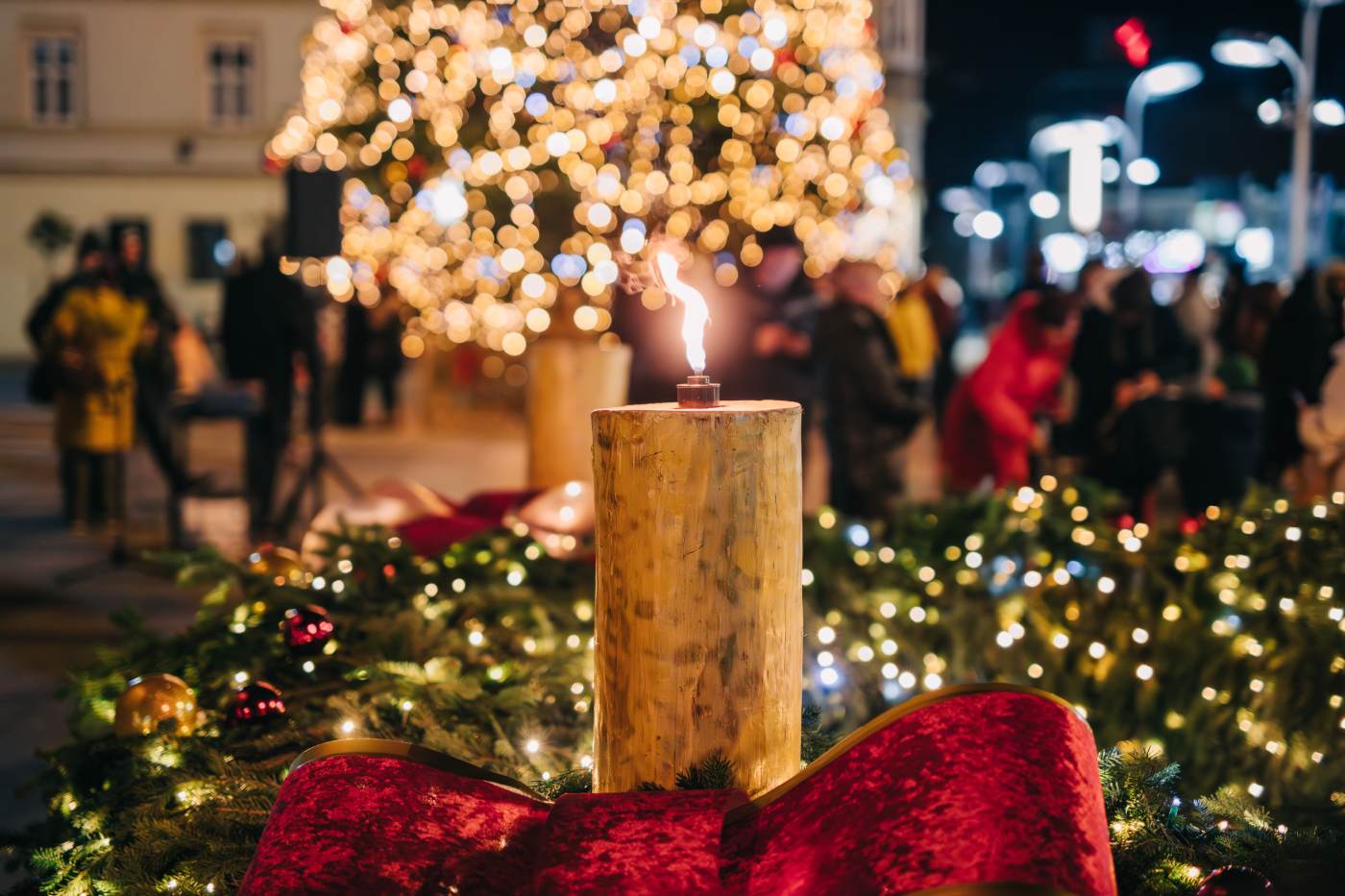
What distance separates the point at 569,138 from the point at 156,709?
247 inches

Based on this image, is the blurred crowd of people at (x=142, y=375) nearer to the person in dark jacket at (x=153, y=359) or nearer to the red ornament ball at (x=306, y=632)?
the person in dark jacket at (x=153, y=359)

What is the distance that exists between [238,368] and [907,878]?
9.01 metres

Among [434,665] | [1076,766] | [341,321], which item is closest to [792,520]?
[1076,766]

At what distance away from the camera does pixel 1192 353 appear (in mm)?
10523

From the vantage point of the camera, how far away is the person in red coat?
7934 millimetres

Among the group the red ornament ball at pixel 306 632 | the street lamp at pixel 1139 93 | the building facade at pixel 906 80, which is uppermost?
the building facade at pixel 906 80

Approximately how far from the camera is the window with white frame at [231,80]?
3572 cm

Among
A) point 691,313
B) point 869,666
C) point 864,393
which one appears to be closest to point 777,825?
point 691,313

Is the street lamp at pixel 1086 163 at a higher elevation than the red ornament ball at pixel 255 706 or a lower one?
higher

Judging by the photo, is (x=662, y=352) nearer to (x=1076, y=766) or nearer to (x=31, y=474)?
(x=1076, y=766)

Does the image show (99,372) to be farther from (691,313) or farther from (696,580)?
(696,580)

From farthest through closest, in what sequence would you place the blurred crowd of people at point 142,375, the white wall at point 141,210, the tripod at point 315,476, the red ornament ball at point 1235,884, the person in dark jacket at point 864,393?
the white wall at point 141,210 < the blurred crowd of people at point 142,375 < the tripod at point 315,476 < the person in dark jacket at point 864,393 < the red ornament ball at point 1235,884

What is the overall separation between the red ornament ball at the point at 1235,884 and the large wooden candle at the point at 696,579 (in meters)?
0.73

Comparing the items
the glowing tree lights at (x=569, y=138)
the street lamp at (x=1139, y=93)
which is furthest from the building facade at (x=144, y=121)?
the glowing tree lights at (x=569, y=138)
